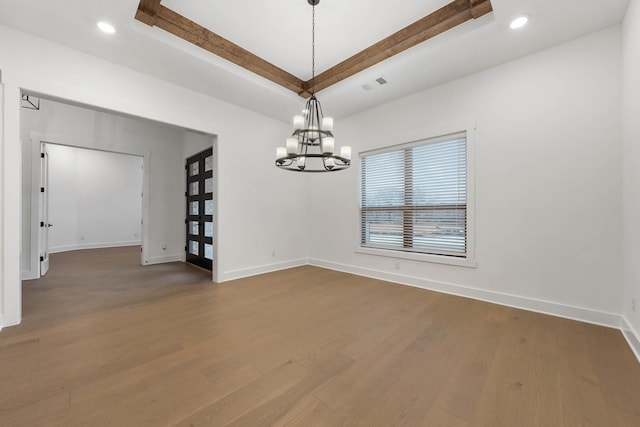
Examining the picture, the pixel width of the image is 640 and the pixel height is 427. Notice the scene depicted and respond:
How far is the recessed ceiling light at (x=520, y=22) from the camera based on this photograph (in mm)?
2406

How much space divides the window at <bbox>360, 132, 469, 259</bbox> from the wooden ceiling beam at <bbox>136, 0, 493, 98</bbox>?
136 centimetres

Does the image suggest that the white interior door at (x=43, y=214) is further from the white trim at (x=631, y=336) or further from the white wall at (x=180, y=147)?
the white trim at (x=631, y=336)

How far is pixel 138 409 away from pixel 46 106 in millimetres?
5747

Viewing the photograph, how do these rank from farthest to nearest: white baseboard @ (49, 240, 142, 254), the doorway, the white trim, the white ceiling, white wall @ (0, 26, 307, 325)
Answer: the doorway < white baseboard @ (49, 240, 142, 254) < white wall @ (0, 26, 307, 325) < the white ceiling < the white trim

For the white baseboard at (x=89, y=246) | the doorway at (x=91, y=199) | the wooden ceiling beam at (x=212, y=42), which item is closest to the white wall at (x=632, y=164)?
the wooden ceiling beam at (x=212, y=42)

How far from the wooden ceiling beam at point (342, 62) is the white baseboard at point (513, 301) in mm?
3156

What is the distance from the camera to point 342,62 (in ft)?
11.5

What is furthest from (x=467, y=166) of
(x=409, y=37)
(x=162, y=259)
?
(x=162, y=259)

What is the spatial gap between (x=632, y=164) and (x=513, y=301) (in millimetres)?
1760

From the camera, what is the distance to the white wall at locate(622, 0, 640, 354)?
6.73 ft

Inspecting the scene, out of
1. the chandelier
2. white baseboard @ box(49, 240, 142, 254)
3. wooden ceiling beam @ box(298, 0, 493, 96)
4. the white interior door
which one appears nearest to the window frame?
wooden ceiling beam @ box(298, 0, 493, 96)

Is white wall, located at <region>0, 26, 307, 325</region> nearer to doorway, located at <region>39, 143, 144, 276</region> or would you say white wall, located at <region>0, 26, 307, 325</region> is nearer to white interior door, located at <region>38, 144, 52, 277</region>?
white interior door, located at <region>38, 144, 52, 277</region>

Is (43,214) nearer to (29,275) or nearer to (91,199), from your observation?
(29,275)

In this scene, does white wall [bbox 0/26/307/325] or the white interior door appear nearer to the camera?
white wall [bbox 0/26/307/325]
